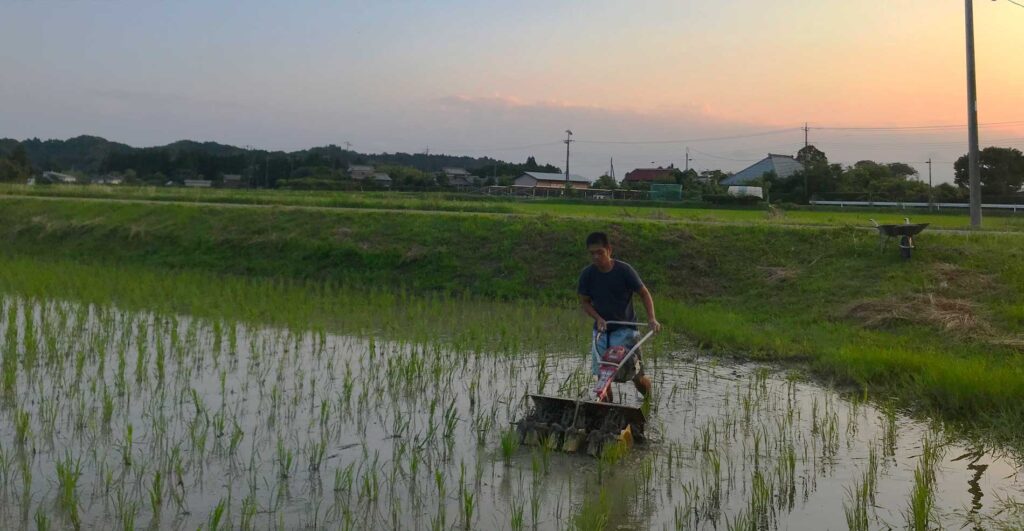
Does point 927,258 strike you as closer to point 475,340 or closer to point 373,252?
point 475,340

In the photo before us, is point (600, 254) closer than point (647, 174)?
Yes

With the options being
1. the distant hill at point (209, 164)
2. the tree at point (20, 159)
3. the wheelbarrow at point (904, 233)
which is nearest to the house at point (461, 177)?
the distant hill at point (209, 164)

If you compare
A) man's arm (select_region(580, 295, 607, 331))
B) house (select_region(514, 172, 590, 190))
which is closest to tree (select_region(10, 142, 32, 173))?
house (select_region(514, 172, 590, 190))

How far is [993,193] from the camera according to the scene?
40375mm

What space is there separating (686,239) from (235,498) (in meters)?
12.2

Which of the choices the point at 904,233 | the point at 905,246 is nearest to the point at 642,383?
the point at 905,246

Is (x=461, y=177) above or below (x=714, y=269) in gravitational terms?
above

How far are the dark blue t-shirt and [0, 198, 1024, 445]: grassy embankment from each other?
2.91 m

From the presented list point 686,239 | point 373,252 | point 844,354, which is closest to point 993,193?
point 686,239

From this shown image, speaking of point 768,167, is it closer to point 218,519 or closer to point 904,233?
point 904,233

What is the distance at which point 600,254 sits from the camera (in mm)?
6398

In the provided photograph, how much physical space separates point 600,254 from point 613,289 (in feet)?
1.18

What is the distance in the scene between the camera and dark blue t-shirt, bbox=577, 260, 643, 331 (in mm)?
6570

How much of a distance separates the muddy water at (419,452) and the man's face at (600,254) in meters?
1.40
